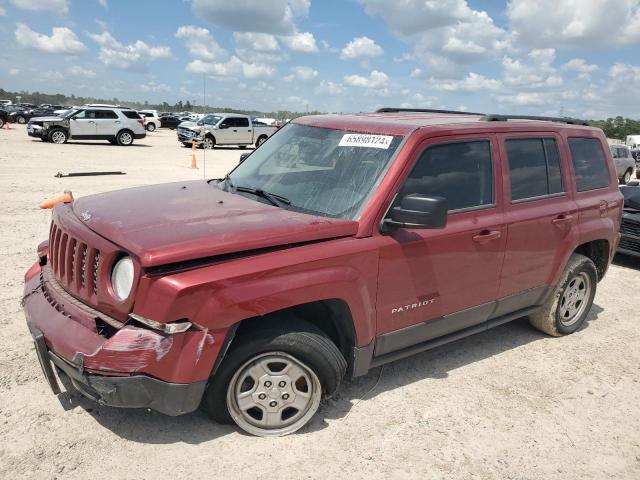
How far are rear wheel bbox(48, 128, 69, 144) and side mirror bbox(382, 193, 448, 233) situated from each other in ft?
83.2

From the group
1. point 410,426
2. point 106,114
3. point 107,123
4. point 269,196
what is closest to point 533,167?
point 269,196

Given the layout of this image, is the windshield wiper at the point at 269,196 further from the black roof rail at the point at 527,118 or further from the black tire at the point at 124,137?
the black tire at the point at 124,137

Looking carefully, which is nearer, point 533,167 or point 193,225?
point 193,225

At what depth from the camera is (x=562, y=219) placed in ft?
14.3

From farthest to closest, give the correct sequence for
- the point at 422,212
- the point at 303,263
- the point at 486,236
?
1. the point at 486,236
2. the point at 422,212
3. the point at 303,263

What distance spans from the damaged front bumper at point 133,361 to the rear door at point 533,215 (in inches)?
97.4

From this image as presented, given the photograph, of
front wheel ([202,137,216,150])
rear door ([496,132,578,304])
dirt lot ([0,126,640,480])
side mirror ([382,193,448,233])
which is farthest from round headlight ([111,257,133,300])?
front wheel ([202,137,216,150])

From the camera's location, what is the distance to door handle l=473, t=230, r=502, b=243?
374 centimetres

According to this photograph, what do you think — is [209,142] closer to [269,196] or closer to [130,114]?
[130,114]

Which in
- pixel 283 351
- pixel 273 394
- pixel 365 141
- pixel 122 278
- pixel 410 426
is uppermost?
pixel 365 141

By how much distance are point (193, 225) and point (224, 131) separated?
25.7m

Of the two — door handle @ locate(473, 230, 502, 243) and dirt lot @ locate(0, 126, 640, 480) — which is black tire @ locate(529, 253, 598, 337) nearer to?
dirt lot @ locate(0, 126, 640, 480)

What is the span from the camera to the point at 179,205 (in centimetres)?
343

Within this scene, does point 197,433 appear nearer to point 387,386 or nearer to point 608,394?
point 387,386
